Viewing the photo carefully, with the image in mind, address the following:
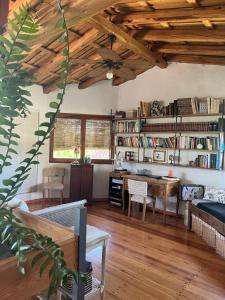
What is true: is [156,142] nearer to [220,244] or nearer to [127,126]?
[127,126]

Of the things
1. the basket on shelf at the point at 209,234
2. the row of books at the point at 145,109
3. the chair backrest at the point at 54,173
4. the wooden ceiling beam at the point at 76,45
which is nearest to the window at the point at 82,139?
the chair backrest at the point at 54,173

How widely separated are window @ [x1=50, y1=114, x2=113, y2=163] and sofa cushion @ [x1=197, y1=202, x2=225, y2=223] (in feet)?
9.47

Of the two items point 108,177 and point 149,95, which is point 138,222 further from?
point 149,95

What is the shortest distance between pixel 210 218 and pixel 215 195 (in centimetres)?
74

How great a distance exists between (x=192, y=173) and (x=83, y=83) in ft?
10.4

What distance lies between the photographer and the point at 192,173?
4.91m

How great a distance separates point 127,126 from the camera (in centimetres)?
592

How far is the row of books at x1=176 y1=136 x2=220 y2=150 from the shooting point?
4.55 metres

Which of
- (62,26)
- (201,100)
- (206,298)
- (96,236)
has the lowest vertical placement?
(206,298)

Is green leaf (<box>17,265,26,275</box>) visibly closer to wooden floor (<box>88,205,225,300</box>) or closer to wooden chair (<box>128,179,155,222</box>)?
wooden floor (<box>88,205,225,300</box>)

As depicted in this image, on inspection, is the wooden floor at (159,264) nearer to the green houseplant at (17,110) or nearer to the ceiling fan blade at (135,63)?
the green houseplant at (17,110)

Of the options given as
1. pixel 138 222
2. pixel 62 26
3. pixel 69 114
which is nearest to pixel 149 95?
pixel 69 114

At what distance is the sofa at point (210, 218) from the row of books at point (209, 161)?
40cm

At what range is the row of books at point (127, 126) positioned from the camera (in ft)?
18.8
